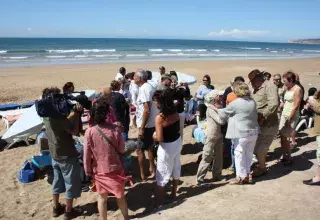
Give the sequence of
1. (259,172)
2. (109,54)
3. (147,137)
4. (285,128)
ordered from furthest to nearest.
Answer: (109,54), (285,128), (147,137), (259,172)

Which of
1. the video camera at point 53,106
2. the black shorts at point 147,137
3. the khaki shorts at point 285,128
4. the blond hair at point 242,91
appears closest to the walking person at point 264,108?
the blond hair at point 242,91

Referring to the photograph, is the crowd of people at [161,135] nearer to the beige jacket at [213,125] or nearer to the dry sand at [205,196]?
the beige jacket at [213,125]

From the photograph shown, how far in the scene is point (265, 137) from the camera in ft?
17.0

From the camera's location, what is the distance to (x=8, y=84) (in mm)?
17453

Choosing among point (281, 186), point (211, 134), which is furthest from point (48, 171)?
point (281, 186)

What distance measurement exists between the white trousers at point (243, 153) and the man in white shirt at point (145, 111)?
1.41 metres

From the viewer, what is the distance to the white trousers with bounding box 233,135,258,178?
15.7 feet

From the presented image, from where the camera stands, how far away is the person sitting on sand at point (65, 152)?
4367mm

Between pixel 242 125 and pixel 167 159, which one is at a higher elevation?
pixel 242 125

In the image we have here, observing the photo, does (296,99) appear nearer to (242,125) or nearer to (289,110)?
(289,110)

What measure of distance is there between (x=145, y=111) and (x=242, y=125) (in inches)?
59.4

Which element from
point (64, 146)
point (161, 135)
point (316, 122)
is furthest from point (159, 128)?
point (316, 122)

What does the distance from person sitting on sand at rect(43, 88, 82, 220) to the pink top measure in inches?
21.8

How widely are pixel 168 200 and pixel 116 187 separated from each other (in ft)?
3.92
